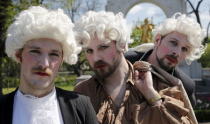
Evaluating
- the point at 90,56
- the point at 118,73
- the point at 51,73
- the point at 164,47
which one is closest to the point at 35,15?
the point at 51,73

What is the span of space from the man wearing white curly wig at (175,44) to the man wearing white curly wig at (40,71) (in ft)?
4.00

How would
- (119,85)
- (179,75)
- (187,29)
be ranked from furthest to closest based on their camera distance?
(179,75) → (187,29) → (119,85)

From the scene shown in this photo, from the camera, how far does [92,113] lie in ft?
8.13

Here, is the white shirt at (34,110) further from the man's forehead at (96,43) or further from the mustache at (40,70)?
the man's forehead at (96,43)

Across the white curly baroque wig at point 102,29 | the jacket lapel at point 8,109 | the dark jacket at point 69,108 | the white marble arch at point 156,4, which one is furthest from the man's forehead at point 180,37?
the white marble arch at point 156,4

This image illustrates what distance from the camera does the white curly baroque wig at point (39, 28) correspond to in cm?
238

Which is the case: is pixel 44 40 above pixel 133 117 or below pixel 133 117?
above

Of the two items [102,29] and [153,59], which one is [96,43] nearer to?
[102,29]

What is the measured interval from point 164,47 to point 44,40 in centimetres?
140

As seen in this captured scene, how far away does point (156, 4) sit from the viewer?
74.0ft

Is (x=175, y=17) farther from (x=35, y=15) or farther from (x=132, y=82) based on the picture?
(x=35, y=15)

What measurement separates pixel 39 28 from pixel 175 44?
1.47 metres

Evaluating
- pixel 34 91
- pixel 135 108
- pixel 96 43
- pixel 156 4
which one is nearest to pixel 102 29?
pixel 96 43

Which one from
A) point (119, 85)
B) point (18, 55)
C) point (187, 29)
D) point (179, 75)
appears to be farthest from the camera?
point (179, 75)
